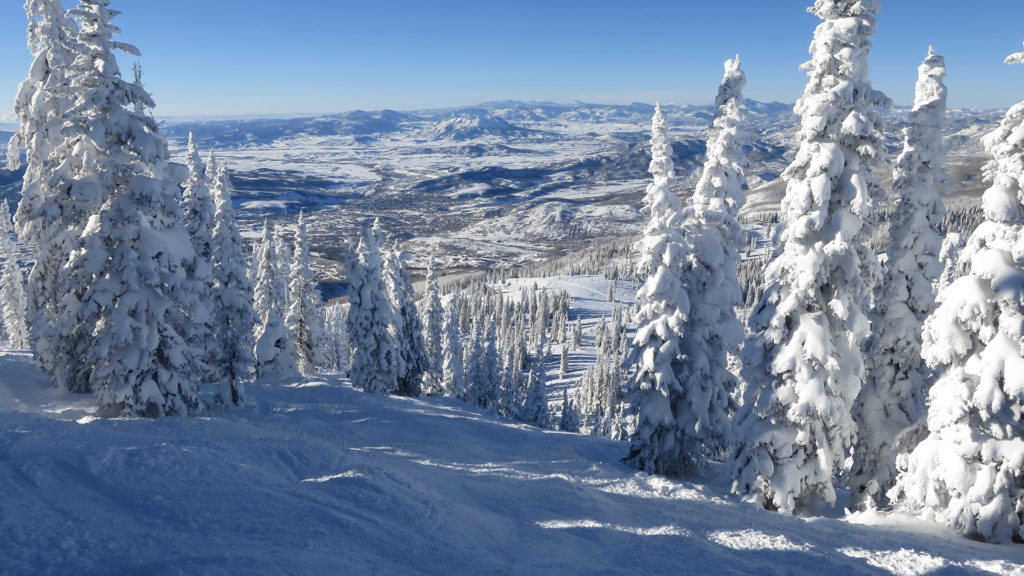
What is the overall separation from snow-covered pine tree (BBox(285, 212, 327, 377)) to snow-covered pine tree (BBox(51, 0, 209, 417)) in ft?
83.6

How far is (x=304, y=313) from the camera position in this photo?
46.3m

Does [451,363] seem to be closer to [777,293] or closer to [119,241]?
[119,241]

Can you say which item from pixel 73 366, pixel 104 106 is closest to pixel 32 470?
pixel 104 106

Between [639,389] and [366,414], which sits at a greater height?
[639,389]

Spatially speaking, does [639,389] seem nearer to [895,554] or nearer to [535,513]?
[535,513]

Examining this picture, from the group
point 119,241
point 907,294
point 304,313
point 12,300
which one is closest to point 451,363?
point 304,313

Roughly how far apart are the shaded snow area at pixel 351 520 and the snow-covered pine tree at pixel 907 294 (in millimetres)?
4645

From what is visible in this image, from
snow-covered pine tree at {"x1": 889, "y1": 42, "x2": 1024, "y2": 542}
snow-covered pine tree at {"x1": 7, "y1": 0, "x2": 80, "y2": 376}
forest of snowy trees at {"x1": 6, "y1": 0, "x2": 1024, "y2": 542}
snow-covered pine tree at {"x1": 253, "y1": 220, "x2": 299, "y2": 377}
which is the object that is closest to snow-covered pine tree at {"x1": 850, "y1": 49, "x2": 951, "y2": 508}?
forest of snowy trees at {"x1": 6, "y1": 0, "x2": 1024, "y2": 542}

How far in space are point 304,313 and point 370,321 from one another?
1121cm

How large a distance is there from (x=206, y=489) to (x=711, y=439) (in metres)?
17.3

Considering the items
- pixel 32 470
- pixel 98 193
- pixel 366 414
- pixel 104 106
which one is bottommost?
pixel 366 414

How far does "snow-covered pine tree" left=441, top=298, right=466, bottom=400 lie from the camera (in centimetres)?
5681

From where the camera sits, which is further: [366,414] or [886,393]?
[366,414]

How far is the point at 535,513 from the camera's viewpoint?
47.6 feet
